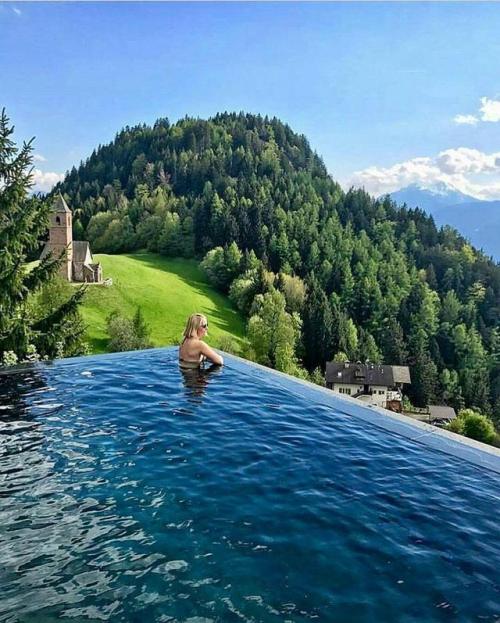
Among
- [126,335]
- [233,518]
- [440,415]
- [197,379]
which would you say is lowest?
[440,415]

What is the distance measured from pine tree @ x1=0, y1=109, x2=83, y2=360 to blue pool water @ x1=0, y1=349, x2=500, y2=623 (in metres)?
10.2

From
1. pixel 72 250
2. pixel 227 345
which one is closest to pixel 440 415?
pixel 227 345

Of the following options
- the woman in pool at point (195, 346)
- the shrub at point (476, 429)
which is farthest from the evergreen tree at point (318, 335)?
the woman in pool at point (195, 346)

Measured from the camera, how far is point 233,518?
6.77 metres

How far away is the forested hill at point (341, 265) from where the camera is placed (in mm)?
103125

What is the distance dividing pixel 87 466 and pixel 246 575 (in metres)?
3.83

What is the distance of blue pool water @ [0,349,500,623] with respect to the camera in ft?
16.9

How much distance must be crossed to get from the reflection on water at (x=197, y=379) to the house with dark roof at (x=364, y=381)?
69528mm

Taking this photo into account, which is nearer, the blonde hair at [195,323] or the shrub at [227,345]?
the blonde hair at [195,323]

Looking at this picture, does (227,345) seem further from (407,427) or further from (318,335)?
(407,427)

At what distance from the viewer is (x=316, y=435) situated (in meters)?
10.2

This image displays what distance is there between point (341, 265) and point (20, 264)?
4352 inches

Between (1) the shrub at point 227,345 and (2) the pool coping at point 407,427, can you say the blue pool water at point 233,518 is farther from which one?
(1) the shrub at point 227,345

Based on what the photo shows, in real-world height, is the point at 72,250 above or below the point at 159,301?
above
